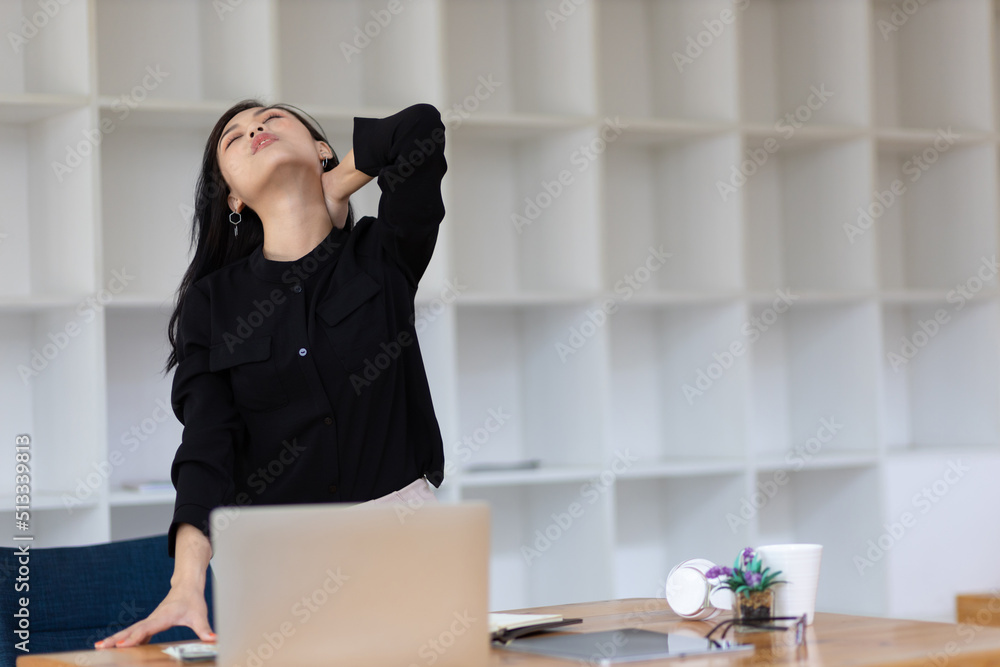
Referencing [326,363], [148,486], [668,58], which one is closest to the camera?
[326,363]

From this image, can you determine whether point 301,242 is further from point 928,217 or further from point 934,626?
point 928,217

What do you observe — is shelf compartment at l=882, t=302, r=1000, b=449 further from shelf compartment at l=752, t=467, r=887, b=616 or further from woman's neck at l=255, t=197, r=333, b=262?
woman's neck at l=255, t=197, r=333, b=262

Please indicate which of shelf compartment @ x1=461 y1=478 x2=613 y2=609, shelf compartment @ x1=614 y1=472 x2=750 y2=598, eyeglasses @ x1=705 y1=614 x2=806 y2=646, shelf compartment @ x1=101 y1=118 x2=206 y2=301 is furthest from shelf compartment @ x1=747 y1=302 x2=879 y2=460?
eyeglasses @ x1=705 y1=614 x2=806 y2=646

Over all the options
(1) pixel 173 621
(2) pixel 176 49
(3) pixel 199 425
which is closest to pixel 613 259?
(2) pixel 176 49

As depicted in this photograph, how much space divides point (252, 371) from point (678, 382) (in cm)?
203

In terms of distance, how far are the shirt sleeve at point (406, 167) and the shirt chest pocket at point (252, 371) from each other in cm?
28

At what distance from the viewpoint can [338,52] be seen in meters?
3.38

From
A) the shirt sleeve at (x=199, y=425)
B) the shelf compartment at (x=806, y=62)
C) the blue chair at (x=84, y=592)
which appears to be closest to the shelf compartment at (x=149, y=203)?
the blue chair at (x=84, y=592)

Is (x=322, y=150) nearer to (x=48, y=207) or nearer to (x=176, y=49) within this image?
(x=48, y=207)

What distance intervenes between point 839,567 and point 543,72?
1777mm

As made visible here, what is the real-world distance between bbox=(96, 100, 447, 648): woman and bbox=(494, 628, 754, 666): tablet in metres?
0.47

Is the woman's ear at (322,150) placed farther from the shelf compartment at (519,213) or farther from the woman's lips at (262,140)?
the shelf compartment at (519,213)

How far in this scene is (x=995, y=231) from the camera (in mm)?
3697

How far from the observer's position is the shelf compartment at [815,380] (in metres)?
3.53
